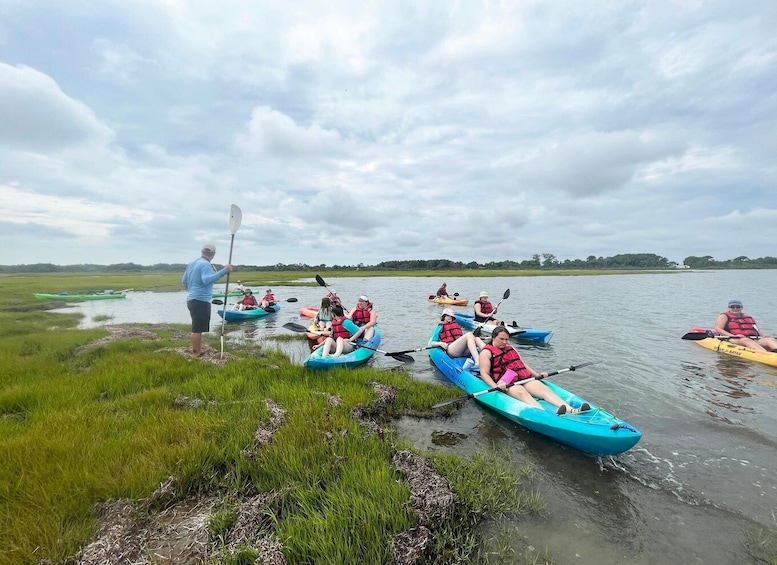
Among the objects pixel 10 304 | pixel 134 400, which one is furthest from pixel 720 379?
pixel 10 304

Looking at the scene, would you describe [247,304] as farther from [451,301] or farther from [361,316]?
[451,301]

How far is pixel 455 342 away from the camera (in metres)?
9.46

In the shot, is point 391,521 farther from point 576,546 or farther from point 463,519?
point 576,546

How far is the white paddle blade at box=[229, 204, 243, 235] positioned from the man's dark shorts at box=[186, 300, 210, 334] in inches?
85.7

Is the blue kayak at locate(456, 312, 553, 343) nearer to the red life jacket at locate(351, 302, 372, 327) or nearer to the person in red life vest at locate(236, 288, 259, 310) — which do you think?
the red life jacket at locate(351, 302, 372, 327)

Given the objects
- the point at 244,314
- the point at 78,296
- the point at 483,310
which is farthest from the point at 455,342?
the point at 78,296

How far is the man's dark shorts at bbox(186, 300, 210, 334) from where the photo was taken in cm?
843

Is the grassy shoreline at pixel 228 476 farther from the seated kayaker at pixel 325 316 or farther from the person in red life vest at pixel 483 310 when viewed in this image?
the person in red life vest at pixel 483 310

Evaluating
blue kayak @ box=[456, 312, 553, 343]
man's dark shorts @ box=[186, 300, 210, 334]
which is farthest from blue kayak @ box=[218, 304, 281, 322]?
blue kayak @ box=[456, 312, 553, 343]

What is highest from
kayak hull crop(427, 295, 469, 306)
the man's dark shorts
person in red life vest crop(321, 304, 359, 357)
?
the man's dark shorts

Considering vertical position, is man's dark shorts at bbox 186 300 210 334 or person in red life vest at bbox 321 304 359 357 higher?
man's dark shorts at bbox 186 300 210 334

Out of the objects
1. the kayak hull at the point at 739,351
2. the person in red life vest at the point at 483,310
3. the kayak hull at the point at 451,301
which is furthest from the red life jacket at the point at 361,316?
the kayak hull at the point at 451,301

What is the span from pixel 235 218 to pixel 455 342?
6.89m

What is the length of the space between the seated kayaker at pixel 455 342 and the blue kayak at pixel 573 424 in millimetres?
1599
